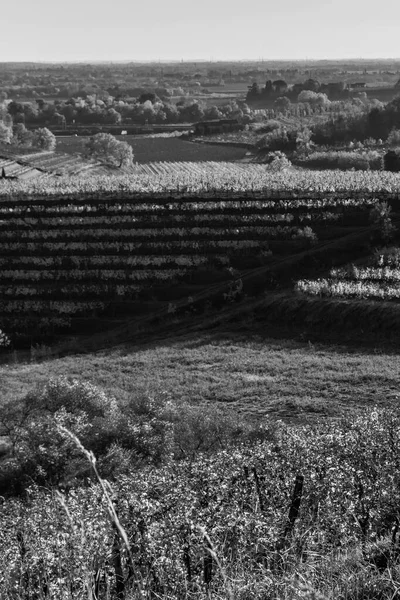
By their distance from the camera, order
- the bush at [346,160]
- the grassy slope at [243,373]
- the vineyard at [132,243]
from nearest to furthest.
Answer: the grassy slope at [243,373] → the vineyard at [132,243] → the bush at [346,160]

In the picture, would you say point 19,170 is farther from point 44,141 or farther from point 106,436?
point 106,436

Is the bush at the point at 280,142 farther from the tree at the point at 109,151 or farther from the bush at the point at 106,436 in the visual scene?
the bush at the point at 106,436

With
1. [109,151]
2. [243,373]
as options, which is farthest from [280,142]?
[243,373]

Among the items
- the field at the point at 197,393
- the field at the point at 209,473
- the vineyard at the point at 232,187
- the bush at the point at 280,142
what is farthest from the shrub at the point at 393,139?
the field at the point at 209,473

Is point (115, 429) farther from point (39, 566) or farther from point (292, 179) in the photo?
point (292, 179)

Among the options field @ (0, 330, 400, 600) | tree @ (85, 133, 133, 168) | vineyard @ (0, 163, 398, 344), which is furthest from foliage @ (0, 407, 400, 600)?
tree @ (85, 133, 133, 168)

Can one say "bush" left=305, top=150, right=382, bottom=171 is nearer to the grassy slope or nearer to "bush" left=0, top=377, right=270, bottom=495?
the grassy slope
